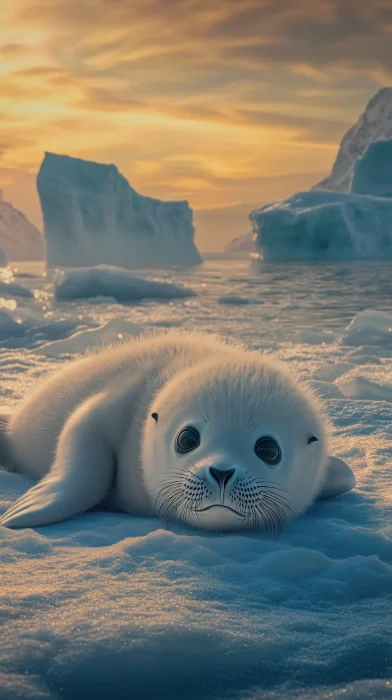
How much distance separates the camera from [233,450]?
2.10 m

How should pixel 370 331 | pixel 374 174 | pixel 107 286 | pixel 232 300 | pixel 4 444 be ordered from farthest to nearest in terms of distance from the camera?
pixel 374 174 → pixel 107 286 → pixel 232 300 → pixel 370 331 → pixel 4 444

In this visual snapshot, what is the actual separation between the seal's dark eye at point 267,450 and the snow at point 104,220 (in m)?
35.6

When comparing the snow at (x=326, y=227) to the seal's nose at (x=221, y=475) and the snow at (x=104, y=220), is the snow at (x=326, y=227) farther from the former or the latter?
the seal's nose at (x=221, y=475)

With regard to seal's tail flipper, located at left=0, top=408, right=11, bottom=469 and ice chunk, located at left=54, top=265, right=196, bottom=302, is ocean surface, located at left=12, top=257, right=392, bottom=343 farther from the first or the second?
seal's tail flipper, located at left=0, top=408, right=11, bottom=469

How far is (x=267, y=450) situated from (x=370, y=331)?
6515mm

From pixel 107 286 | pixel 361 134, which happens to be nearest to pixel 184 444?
pixel 107 286

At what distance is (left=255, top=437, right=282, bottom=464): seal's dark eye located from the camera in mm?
2137

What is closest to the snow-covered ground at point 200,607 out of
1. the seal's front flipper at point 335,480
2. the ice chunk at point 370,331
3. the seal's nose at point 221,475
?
the seal's front flipper at point 335,480

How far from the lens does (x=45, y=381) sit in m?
3.25

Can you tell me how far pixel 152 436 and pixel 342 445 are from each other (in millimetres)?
1532

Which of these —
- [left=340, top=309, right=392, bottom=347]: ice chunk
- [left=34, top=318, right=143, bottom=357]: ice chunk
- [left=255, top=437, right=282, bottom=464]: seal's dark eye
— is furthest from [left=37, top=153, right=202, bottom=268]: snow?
[left=255, top=437, right=282, bottom=464]: seal's dark eye

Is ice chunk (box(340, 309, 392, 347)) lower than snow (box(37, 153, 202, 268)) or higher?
lower

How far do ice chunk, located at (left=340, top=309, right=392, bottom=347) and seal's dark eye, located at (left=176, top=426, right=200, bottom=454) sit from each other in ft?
19.5

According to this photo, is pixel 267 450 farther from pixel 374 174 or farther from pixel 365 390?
pixel 374 174
